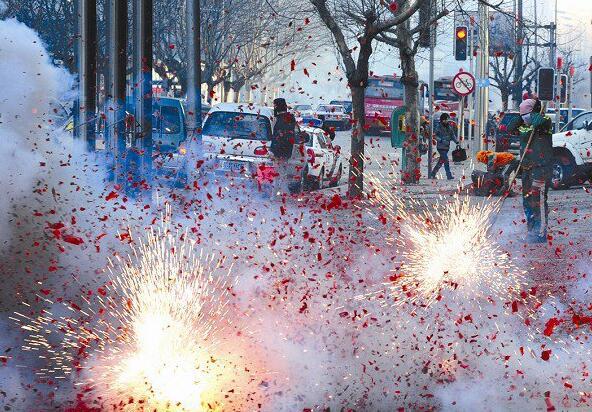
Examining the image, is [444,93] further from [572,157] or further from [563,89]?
[572,157]

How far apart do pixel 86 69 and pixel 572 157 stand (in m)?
11.0

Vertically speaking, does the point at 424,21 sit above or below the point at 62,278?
above

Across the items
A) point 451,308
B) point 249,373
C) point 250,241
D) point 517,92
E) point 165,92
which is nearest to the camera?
point 249,373

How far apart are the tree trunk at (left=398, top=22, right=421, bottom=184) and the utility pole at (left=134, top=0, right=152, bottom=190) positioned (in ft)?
26.1

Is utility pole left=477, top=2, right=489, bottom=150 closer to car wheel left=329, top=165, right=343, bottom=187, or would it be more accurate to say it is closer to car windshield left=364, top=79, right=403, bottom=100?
car wheel left=329, top=165, right=343, bottom=187

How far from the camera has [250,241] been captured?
39.6 ft

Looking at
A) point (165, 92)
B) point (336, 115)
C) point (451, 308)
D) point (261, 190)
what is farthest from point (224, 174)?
point (336, 115)

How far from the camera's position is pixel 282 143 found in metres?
17.3

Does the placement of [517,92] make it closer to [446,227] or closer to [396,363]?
[446,227]

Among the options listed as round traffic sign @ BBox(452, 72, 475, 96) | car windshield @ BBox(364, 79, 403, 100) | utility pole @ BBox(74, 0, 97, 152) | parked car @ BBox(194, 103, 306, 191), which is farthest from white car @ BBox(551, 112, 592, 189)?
car windshield @ BBox(364, 79, 403, 100)

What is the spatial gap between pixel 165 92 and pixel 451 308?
3387 cm

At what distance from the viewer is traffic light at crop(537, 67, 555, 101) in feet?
73.4

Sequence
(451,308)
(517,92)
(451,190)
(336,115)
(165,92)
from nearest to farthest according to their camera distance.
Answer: (451,308)
(451,190)
(165,92)
(336,115)
(517,92)

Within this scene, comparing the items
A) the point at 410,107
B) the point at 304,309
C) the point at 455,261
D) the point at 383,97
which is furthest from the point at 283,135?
the point at 383,97
